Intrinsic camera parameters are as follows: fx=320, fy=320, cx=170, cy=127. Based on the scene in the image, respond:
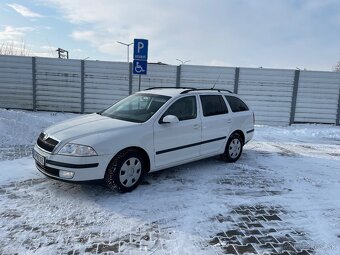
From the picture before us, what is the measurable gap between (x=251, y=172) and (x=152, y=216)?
2914 millimetres

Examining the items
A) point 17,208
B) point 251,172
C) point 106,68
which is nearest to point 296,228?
point 251,172

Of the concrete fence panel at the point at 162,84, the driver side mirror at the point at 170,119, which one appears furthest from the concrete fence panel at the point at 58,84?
the driver side mirror at the point at 170,119

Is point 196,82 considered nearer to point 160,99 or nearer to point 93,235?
point 160,99

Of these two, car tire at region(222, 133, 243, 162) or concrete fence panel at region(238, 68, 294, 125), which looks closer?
car tire at region(222, 133, 243, 162)

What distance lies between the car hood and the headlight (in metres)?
0.16

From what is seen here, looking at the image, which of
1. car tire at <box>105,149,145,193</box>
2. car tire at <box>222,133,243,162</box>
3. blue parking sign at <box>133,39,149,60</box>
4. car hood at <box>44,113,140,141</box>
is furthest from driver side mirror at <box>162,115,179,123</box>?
blue parking sign at <box>133,39,149,60</box>

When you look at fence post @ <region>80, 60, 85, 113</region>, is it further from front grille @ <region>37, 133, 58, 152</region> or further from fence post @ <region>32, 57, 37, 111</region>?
front grille @ <region>37, 133, 58, 152</region>

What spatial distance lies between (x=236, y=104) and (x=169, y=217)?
152 inches

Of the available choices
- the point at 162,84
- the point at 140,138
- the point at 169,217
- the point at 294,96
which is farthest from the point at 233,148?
the point at 294,96

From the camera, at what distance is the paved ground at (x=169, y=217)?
3.59 metres

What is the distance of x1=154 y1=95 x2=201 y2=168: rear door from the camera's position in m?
5.41

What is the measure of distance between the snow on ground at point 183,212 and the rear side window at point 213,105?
1.17 m

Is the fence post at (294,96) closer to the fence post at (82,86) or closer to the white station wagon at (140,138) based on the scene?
the white station wagon at (140,138)

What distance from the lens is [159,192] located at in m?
5.16
